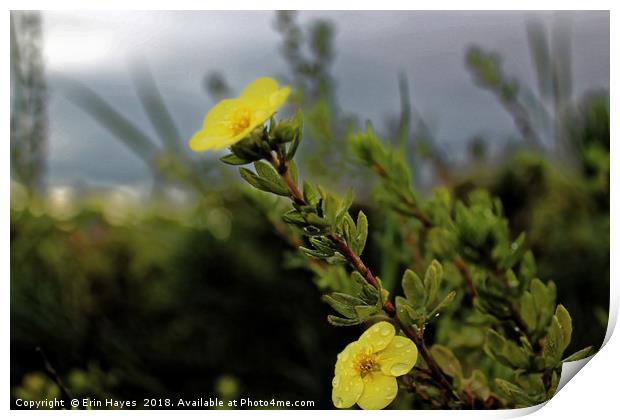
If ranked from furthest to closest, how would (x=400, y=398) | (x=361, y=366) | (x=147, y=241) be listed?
1. (x=147, y=241)
2. (x=400, y=398)
3. (x=361, y=366)

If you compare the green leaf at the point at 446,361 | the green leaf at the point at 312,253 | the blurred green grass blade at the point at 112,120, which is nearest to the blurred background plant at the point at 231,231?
the blurred green grass blade at the point at 112,120

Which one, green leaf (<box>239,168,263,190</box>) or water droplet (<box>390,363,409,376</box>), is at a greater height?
green leaf (<box>239,168,263,190</box>)

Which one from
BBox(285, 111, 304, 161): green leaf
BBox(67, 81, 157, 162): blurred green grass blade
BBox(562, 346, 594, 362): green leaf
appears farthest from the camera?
BBox(67, 81, 157, 162): blurred green grass blade

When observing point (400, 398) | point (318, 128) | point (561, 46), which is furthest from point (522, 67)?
point (400, 398)

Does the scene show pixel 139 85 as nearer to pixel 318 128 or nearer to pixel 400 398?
pixel 318 128

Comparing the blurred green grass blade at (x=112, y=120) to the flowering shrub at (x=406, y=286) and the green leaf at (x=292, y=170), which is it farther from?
the green leaf at (x=292, y=170)

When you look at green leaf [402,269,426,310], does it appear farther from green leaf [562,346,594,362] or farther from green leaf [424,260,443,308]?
green leaf [562,346,594,362]

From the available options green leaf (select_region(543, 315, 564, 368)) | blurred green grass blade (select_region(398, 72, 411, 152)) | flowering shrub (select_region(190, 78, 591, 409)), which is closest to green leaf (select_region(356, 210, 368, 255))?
flowering shrub (select_region(190, 78, 591, 409))

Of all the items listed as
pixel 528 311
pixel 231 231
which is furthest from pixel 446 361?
pixel 231 231
